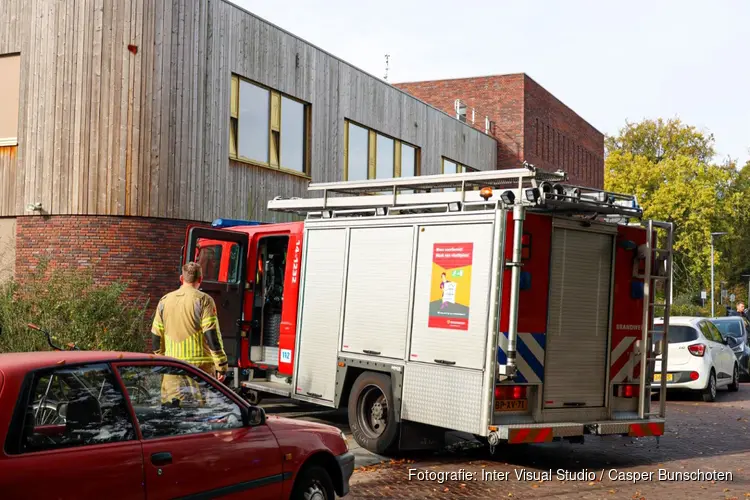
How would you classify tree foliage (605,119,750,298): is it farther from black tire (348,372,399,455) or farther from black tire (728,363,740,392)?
black tire (348,372,399,455)

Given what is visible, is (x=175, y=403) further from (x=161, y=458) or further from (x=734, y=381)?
(x=734, y=381)

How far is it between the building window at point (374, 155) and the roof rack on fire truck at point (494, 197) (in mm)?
14140

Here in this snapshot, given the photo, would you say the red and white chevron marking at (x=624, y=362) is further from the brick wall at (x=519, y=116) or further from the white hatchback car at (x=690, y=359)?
the brick wall at (x=519, y=116)

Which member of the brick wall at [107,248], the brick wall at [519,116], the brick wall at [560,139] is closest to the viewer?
the brick wall at [107,248]

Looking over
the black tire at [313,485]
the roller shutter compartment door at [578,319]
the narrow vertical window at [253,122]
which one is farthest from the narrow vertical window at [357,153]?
the black tire at [313,485]

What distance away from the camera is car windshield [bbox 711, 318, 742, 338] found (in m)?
24.1

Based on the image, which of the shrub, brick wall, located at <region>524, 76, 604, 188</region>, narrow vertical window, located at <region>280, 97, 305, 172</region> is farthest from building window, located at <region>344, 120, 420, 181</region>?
the shrub

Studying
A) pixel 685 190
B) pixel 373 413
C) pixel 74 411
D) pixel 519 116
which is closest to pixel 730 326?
pixel 373 413

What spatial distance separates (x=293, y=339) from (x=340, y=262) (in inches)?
53.9

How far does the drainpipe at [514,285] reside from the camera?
29.9ft

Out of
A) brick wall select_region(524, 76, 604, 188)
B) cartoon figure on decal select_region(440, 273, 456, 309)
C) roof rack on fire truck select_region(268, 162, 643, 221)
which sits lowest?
cartoon figure on decal select_region(440, 273, 456, 309)

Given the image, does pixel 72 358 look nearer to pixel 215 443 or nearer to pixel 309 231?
pixel 215 443

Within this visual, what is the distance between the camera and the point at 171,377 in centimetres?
569

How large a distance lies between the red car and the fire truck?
10.5 feet
